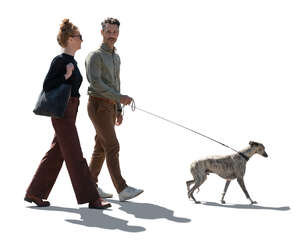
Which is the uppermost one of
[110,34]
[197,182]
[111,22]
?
[111,22]

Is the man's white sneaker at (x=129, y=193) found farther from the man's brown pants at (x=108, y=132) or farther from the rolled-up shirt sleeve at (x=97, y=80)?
the rolled-up shirt sleeve at (x=97, y=80)

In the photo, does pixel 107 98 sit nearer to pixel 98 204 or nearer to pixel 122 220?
pixel 98 204

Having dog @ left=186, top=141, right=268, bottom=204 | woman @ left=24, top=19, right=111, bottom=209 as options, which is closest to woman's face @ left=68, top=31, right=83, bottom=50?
woman @ left=24, top=19, right=111, bottom=209

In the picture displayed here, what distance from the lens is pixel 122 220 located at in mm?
6477

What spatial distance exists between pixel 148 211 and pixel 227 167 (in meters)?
1.31

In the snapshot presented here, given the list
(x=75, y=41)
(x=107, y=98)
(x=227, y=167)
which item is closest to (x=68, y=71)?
(x=75, y=41)

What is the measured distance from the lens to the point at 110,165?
7.45m

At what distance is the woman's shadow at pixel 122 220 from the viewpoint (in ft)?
20.4

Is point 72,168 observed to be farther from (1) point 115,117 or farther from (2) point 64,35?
(2) point 64,35

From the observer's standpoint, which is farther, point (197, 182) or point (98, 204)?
point (197, 182)

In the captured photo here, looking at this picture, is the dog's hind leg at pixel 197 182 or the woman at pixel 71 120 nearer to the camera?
the woman at pixel 71 120

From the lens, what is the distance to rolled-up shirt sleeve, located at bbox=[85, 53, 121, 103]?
723 centimetres

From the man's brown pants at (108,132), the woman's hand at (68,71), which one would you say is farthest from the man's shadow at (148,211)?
the woman's hand at (68,71)

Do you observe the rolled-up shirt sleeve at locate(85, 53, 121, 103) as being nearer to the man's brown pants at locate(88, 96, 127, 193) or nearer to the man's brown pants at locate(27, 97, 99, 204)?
the man's brown pants at locate(88, 96, 127, 193)
